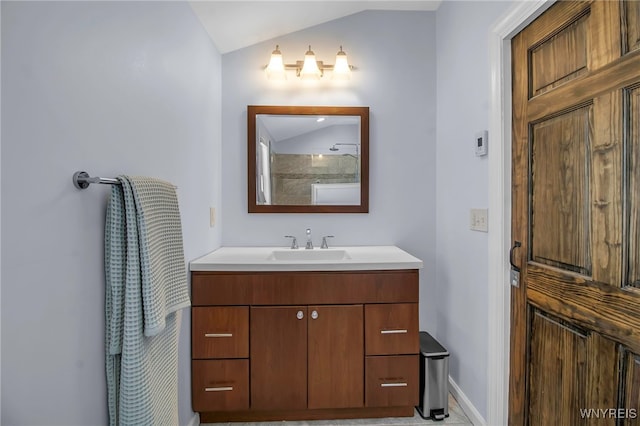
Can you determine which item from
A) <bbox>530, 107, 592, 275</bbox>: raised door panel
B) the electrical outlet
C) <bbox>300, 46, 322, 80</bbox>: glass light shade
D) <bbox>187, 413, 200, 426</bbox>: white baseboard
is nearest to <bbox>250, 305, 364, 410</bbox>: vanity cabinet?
<bbox>187, 413, 200, 426</bbox>: white baseboard

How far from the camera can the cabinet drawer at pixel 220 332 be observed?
171 centimetres

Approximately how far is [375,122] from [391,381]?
5.45 feet

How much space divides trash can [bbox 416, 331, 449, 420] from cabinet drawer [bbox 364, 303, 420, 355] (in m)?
0.16

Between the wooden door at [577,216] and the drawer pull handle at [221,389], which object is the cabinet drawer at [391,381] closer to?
the wooden door at [577,216]

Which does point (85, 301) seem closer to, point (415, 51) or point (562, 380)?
point (562, 380)

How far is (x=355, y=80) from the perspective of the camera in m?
2.33

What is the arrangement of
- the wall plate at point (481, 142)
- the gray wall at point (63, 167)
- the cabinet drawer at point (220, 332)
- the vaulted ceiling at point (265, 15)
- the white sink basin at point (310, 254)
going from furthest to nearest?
the white sink basin at point (310, 254)
the vaulted ceiling at point (265, 15)
the cabinet drawer at point (220, 332)
the wall plate at point (481, 142)
the gray wall at point (63, 167)

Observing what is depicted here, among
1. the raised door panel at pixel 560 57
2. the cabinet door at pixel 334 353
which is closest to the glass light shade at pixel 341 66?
the raised door panel at pixel 560 57

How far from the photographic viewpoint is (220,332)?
67.5 inches

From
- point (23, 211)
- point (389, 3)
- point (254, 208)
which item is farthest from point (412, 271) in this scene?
point (389, 3)

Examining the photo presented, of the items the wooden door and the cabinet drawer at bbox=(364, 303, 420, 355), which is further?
the cabinet drawer at bbox=(364, 303, 420, 355)

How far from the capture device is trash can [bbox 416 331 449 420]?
1.82 m

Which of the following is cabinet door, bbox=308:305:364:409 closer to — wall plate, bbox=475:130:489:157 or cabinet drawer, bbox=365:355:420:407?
cabinet drawer, bbox=365:355:420:407

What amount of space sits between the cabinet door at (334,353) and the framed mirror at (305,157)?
0.82 meters
